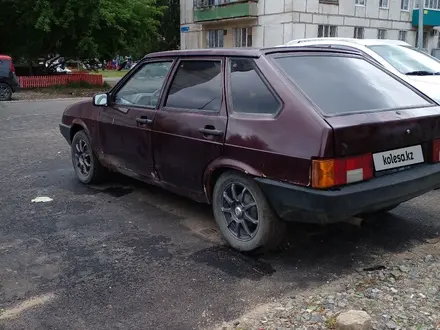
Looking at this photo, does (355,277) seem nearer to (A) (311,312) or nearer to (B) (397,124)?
(A) (311,312)

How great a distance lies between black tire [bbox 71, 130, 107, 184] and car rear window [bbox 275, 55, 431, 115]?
3011 millimetres

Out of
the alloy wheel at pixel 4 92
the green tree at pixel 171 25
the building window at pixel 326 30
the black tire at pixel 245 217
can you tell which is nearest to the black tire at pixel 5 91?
the alloy wheel at pixel 4 92

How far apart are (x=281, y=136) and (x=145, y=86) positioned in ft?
7.21

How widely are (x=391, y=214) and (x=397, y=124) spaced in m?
1.57

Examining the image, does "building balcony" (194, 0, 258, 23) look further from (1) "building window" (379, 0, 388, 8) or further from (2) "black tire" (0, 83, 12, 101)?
(2) "black tire" (0, 83, 12, 101)

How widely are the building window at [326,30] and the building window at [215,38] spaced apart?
304 inches

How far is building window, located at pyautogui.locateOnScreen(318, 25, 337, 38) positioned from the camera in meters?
33.0

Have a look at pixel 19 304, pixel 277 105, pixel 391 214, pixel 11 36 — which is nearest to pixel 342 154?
pixel 277 105

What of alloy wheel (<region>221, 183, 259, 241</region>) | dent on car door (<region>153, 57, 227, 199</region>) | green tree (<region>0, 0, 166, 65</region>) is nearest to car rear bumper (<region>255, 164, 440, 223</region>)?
alloy wheel (<region>221, 183, 259, 241</region>)

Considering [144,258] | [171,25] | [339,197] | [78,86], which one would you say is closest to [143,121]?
[144,258]

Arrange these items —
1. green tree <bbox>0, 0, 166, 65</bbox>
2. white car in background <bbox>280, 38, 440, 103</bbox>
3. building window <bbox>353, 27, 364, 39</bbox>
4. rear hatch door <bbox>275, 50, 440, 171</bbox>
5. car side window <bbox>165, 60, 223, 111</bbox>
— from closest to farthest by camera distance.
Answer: rear hatch door <bbox>275, 50, 440, 171</bbox> < car side window <bbox>165, 60, 223, 111</bbox> < white car in background <bbox>280, 38, 440, 103</bbox> < green tree <bbox>0, 0, 166, 65</bbox> < building window <bbox>353, 27, 364, 39</bbox>

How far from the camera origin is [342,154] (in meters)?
3.46

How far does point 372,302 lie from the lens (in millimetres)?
3268

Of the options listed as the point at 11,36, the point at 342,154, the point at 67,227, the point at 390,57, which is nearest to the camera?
the point at 342,154
